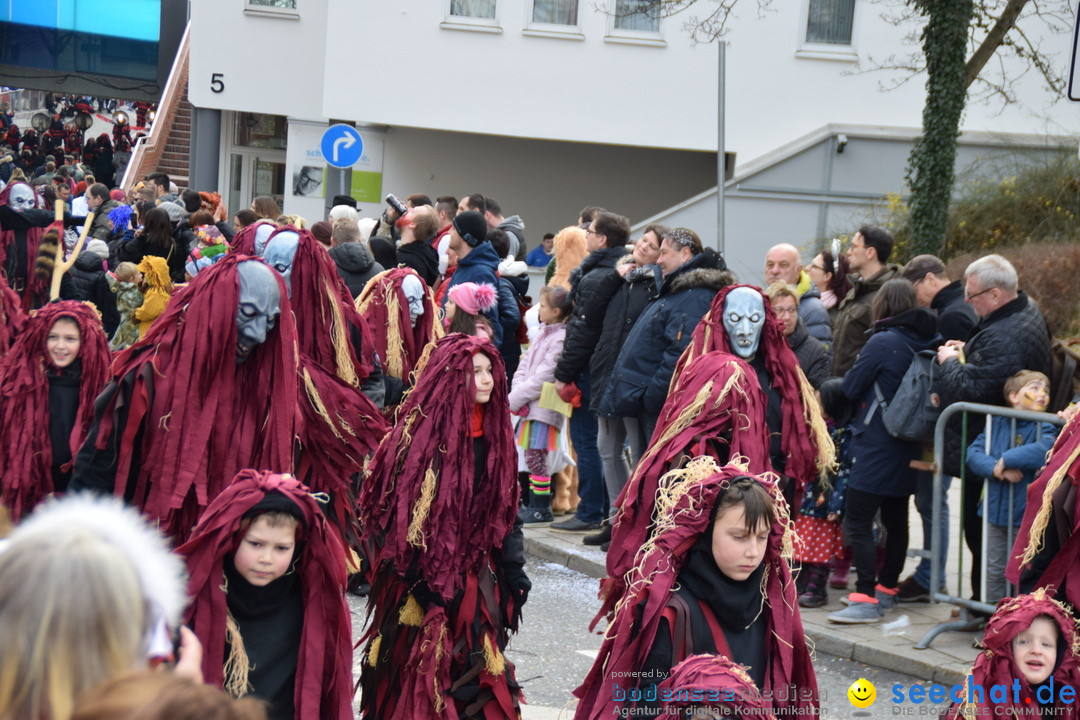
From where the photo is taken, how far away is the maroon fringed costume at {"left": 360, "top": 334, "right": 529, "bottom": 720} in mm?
5133

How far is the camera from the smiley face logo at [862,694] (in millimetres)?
6223

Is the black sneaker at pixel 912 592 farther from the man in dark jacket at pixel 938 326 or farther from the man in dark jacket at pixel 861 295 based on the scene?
the man in dark jacket at pixel 861 295

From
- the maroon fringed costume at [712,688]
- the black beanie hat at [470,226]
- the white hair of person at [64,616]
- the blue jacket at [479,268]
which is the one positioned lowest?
the maroon fringed costume at [712,688]

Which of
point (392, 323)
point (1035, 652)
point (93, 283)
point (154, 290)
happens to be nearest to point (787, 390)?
point (1035, 652)

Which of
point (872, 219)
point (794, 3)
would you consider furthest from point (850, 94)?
point (872, 219)

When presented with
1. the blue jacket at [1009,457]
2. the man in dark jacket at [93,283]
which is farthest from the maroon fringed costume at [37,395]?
the man in dark jacket at [93,283]

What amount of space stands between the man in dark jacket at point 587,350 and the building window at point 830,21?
12.8m

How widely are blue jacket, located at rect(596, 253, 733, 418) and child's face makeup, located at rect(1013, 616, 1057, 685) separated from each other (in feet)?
12.3

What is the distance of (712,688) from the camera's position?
348cm

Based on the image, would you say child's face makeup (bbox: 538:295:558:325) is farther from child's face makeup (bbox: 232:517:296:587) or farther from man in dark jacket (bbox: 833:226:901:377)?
child's face makeup (bbox: 232:517:296:587)

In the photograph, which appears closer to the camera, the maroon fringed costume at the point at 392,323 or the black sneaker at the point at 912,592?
the black sneaker at the point at 912,592

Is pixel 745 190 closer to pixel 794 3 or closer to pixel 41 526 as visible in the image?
pixel 794 3

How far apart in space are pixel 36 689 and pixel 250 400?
3.13m

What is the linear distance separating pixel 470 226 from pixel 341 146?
17.6 ft
